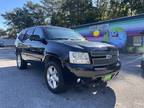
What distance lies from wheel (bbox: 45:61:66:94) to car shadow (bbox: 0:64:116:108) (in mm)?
164

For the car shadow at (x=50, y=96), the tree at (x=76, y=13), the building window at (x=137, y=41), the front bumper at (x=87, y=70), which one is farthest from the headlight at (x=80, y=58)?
the tree at (x=76, y=13)

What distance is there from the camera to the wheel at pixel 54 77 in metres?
5.22

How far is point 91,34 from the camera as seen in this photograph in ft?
74.7

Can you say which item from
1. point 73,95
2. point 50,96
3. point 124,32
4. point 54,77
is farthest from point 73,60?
point 124,32

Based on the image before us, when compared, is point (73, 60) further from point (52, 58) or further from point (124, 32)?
point (124, 32)

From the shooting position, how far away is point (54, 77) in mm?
5516

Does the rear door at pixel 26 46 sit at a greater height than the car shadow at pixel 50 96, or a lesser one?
greater

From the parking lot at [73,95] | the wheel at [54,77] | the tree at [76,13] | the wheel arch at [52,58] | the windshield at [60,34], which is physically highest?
the tree at [76,13]

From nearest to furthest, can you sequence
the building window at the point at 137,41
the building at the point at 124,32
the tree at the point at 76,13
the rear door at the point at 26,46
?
the rear door at the point at 26,46 < the building at the point at 124,32 < the building window at the point at 137,41 < the tree at the point at 76,13

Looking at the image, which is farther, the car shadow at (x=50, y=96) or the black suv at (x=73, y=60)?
the black suv at (x=73, y=60)

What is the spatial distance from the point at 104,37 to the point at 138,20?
186 inches

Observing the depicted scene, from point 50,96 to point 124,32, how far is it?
14.5 m

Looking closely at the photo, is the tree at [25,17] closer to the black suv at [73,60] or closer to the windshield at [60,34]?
the windshield at [60,34]

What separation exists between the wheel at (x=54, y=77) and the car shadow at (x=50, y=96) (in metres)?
0.16
